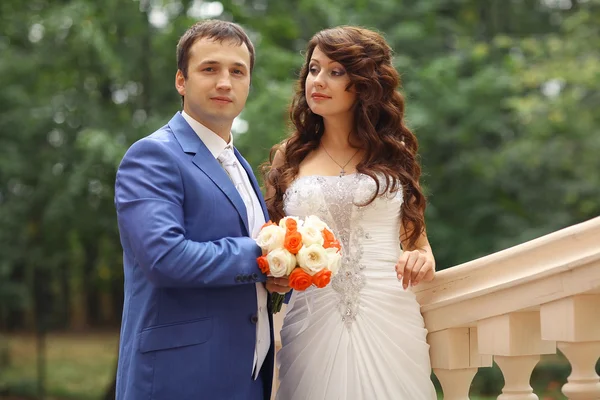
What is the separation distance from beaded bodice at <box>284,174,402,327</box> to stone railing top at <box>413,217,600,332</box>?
50 cm

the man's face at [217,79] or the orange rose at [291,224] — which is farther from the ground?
the man's face at [217,79]

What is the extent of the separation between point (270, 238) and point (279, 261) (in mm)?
96

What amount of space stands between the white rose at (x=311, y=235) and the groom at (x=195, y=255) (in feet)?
0.65

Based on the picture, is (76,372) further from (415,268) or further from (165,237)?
(165,237)

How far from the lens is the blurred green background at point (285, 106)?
9.95 meters

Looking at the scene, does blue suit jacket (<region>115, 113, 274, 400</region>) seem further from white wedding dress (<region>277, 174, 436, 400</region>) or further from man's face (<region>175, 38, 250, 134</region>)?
white wedding dress (<region>277, 174, 436, 400</region>)

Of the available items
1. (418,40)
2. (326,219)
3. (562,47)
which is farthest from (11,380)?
(326,219)

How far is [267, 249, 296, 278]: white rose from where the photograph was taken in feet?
8.75

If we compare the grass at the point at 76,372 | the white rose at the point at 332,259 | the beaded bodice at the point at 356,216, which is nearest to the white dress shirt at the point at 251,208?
the white rose at the point at 332,259

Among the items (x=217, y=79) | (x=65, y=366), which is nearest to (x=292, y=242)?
(x=217, y=79)

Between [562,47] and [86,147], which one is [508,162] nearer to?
[562,47]

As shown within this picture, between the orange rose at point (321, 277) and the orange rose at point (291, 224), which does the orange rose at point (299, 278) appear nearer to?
the orange rose at point (321, 277)

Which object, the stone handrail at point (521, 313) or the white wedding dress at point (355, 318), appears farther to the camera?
the white wedding dress at point (355, 318)

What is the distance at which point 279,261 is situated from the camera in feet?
8.78
